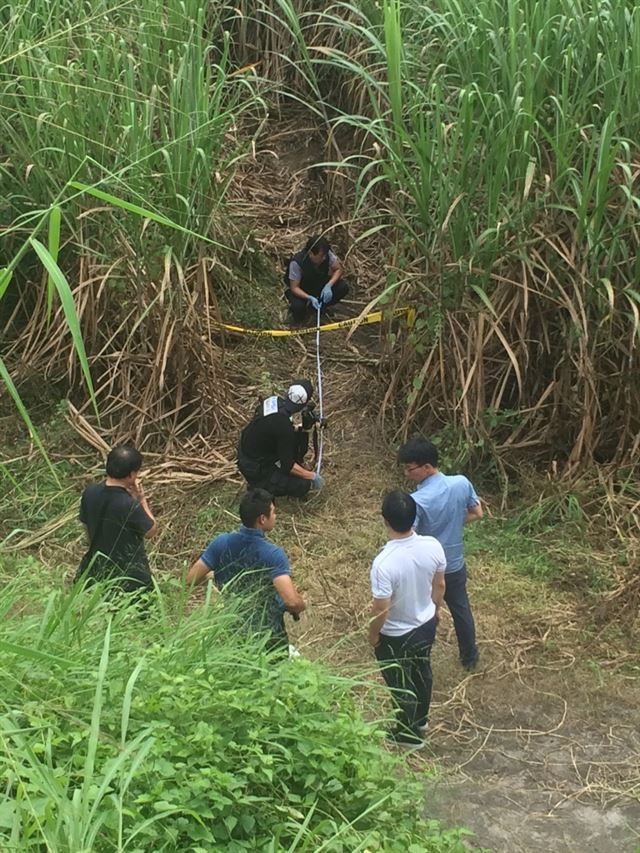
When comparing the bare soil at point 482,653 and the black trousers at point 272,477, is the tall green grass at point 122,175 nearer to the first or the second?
the black trousers at point 272,477

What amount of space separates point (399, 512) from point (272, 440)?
201 centimetres

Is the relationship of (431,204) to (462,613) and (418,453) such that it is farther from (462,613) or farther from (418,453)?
(462,613)

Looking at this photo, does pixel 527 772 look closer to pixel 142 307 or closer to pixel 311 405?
pixel 311 405

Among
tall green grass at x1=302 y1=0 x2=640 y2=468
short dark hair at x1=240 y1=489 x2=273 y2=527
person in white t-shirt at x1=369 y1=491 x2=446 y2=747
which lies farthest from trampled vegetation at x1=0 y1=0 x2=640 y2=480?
short dark hair at x1=240 y1=489 x2=273 y2=527

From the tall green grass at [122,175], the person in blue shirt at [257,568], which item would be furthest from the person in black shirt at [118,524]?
the tall green grass at [122,175]

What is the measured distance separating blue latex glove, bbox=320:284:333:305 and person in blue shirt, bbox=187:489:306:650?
356 centimetres

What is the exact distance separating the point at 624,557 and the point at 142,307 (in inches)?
121

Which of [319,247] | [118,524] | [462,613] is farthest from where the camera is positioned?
[319,247]

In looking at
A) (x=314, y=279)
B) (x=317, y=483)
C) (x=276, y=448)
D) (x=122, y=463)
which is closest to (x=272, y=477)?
(x=276, y=448)

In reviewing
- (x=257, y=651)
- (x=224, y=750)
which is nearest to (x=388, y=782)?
(x=224, y=750)

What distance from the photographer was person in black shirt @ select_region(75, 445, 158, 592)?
3908mm

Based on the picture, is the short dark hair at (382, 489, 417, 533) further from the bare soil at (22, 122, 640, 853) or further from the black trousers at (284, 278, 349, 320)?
the black trousers at (284, 278, 349, 320)

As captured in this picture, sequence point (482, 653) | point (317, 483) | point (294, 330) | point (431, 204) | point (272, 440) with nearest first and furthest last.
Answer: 1. point (482, 653)
2. point (431, 204)
3. point (272, 440)
4. point (317, 483)
5. point (294, 330)

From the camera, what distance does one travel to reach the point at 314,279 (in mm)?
7039
